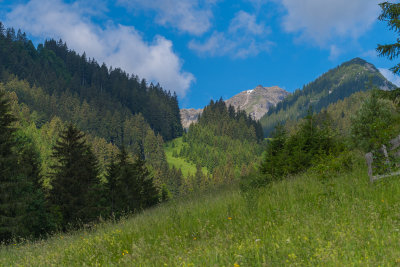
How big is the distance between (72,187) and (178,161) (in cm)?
11985

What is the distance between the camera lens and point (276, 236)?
4.52 metres

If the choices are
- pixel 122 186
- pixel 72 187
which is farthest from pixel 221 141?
pixel 72 187

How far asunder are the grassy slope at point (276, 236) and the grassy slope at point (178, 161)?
4437 inches

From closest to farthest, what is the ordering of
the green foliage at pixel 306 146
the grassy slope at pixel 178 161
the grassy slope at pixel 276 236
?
the grassy slope at pixel 276 236
the green foliage at pixel 306 146
the grassy slope at pixel 178 161

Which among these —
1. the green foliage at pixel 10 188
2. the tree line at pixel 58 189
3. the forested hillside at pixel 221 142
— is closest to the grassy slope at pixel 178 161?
the forested hillside at pixel 221 142

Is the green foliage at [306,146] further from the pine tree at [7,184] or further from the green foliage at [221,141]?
the green foliage at [221,141]

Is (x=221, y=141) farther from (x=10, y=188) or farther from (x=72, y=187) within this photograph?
(x=10, y=188)

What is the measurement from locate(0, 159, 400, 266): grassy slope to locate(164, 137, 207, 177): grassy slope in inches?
4437

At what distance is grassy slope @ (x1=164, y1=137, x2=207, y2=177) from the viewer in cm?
13616

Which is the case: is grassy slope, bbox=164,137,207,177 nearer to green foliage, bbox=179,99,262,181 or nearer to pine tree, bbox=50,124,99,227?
green foliage, bbox=179,99,262,181

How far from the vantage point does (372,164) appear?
7418mm

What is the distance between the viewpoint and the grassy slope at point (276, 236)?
3525 mm

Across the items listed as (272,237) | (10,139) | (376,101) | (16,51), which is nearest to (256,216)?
(272,237)

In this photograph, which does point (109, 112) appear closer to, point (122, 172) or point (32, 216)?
point (122, 172)
